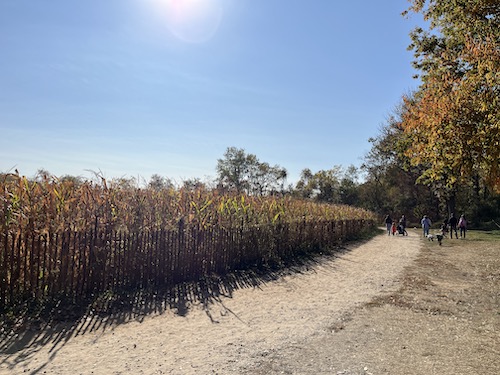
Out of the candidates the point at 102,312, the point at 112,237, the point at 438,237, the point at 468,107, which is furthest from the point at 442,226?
the point at 102,312

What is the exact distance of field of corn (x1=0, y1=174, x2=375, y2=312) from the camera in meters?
6.50

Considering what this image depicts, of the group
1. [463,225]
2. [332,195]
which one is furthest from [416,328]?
[332,195]

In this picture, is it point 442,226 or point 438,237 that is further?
point 442,226

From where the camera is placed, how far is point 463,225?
81.8 ft

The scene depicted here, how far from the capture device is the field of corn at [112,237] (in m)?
6.50

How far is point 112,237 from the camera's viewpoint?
25.2 ft

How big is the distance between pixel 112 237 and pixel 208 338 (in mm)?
3392

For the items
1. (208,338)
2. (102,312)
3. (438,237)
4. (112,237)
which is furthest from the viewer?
(438,237)

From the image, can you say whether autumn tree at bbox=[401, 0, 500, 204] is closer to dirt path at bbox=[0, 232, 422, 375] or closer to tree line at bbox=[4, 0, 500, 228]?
tree line at bbox=[4, 0, 500, 228]

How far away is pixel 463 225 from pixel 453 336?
22.7 m

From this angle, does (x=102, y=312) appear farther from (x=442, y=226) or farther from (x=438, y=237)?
(x=442, y=226)

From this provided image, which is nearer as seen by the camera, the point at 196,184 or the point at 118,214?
the point at 118,214

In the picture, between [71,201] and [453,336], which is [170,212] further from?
[453,336]

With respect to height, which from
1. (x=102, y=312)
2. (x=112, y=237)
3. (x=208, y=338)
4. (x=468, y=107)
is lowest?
(x=208, y=338)
